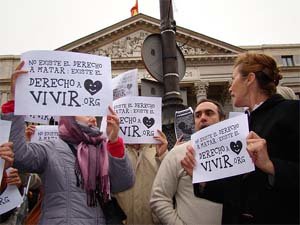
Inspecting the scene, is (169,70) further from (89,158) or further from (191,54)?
(191,54)

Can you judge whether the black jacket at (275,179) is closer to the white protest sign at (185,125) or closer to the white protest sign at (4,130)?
the white protest sign at (4,130)

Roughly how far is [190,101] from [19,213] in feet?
91.6

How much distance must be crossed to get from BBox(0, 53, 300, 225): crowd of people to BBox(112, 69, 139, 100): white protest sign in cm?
69

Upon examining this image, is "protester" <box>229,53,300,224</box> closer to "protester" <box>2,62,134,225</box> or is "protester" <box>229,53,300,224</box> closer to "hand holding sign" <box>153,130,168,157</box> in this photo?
"protester" <box>2,62,134,225</box>

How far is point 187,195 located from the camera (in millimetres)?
2711

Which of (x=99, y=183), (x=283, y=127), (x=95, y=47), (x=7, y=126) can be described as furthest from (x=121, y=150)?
(x=95, y=47)

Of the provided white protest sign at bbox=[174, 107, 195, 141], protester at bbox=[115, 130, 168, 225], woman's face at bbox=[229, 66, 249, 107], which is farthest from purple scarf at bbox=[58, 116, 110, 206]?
white protest sign at bbox=[174, 107, 195, 141]

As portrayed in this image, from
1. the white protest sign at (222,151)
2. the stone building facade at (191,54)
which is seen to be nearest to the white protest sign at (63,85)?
the white protest sign at (222,151)

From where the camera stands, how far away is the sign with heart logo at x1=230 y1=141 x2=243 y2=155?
2172 mm

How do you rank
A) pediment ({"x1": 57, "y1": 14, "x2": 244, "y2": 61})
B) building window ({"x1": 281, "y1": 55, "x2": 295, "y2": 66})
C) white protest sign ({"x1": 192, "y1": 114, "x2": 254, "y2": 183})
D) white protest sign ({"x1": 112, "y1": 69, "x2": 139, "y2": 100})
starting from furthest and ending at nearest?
1. building window ({"x1": 281, "y1": 55, "x2": 295, "y2": 66})
2. pediment ({"x1": 57, "y1": 14, "x2": 244, "y2": 61})
3. white protest sign ({"x1": 112, "y1": 69, "x2": 139, "y2": 100})
4. white protest sign ({"x1": 192, "y1": 114, "x2": 254, "y2": 183})

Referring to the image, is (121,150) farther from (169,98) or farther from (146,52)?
(146,52)

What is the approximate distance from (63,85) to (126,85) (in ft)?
3.09

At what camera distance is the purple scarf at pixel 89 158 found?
8.24 ft

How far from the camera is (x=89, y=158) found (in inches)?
102
